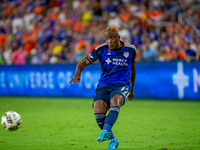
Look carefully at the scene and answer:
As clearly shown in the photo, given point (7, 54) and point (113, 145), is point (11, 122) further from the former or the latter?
point (7, 54)

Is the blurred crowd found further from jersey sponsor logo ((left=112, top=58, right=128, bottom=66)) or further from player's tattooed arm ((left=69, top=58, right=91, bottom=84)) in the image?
player's tattooed arm ((left=69, top=58, right=91, bottom=84))

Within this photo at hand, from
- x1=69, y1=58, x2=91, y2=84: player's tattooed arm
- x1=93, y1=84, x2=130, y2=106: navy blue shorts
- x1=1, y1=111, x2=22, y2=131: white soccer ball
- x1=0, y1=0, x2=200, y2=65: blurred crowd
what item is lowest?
x1=1, y1=111, x2=22, y2=131: white soccer ball

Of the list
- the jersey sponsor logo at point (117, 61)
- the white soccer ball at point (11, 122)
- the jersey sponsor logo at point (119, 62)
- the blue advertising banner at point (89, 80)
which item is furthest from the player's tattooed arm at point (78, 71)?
the blue advertising banner at point (89, 80)

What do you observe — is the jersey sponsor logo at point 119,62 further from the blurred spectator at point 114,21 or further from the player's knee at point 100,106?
the blurred spectator at point 114,21

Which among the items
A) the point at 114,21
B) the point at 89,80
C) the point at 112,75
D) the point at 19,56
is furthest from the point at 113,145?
the point at 19,56

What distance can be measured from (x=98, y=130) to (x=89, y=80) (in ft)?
29.5

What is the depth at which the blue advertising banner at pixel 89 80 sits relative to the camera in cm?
1582

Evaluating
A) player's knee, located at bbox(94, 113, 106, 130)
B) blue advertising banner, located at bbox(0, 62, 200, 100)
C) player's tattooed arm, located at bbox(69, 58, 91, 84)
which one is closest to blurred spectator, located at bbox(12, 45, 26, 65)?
Answer: blue advertising banner, located at bbox(0, 62, 200, 100)

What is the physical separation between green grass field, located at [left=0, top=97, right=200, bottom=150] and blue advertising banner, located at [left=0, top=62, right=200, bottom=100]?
1.88 meters

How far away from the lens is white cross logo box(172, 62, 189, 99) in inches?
622

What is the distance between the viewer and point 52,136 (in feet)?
27.2

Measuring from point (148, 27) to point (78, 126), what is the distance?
1046cm

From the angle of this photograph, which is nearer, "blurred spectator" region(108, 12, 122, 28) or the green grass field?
the green grass field

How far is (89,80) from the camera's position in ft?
59.5
